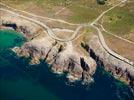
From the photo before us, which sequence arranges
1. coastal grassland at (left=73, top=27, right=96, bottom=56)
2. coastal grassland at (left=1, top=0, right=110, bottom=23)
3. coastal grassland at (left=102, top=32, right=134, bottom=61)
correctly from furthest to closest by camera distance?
coastal grassland at (left=1, top=0, right=110, bottom=23) < coastal grassland at (left=73, top=27, right=96, bottom=56) < coastal grassland at (left=102, top=32, right=134, bottom=61)

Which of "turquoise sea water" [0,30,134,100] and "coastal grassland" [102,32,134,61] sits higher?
"coastal grassland" [102,32,134,61]

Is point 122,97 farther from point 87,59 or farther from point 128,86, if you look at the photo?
point 87,59

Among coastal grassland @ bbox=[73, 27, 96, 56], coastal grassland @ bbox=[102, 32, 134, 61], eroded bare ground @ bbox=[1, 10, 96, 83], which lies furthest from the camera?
coastal grassland @ bbox=[73, 27, 96, 56]

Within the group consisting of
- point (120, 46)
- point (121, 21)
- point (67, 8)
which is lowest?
point (120, 46)

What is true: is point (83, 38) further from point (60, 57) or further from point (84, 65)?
point (84, 65)

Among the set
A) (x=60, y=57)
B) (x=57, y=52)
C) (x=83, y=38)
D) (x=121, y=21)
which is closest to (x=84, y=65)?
(x=60, y=57)

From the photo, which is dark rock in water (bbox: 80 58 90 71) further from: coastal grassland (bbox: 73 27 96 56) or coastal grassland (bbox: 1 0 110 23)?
coastal grassland (bbox: 1 0 110 23)

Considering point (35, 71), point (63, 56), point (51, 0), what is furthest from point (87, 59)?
point (51, 0)

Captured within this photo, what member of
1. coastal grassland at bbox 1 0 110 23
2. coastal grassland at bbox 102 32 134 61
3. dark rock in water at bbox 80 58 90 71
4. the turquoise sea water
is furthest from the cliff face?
coastal grassland at bbox 1 0 110 23
